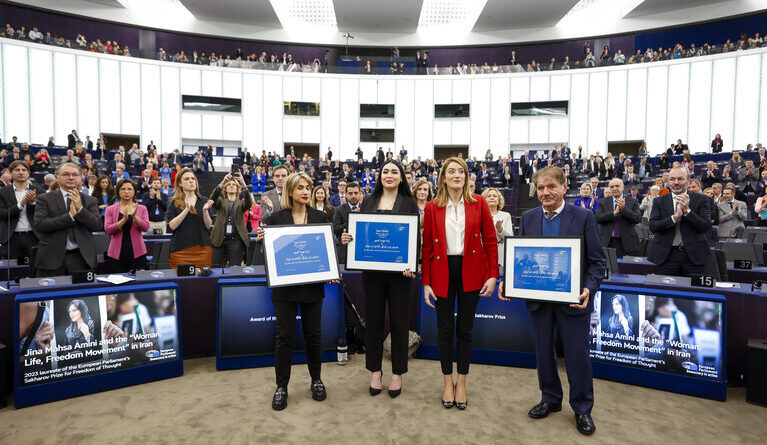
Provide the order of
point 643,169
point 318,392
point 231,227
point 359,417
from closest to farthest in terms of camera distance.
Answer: point 359,417
point 318,392
point 231,227
point 643,169

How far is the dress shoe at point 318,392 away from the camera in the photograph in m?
2.82

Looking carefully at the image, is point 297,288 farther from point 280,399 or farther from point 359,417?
point 359,417

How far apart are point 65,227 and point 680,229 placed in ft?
17.2

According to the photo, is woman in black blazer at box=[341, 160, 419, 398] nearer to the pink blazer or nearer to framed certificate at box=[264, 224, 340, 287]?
framed certificate at box=[264, 224, 340, 287]

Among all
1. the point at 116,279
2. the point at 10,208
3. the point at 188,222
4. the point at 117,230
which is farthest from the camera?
the point at 10,208

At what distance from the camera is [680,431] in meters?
2.47

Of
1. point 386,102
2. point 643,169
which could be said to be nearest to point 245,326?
point 643,169

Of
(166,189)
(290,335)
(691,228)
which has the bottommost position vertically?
(290,335)

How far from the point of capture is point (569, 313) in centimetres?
242

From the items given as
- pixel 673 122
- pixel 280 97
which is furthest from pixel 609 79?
pixel 280 97

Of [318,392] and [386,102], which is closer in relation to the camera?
[318,392]

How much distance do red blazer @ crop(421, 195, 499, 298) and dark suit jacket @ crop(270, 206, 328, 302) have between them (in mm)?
738

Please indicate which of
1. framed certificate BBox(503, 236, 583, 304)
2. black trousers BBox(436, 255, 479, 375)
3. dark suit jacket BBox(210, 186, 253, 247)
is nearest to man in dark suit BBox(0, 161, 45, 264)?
dark suit jacket BBox(210, 186, 253, 247)

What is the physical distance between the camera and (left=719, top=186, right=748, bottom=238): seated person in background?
6.47 meters
